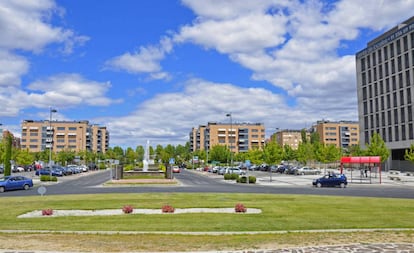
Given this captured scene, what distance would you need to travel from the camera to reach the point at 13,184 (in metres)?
36.7

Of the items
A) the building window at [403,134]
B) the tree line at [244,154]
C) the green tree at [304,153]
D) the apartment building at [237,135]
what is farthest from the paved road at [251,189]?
the apartment building at [237,135]

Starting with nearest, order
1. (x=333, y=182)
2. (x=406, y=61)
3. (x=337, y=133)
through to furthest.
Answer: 1. (x=333, y=182)
2. (x=406, y=61)
3. (x=337, y=133)

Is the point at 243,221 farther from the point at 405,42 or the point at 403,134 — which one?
the point at 405,42

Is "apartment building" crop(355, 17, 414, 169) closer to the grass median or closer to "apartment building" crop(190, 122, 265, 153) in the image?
the grass median

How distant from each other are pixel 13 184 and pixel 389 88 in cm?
6859

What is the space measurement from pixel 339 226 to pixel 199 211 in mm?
6567

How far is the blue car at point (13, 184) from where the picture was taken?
118ft

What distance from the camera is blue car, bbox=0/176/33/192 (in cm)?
3597

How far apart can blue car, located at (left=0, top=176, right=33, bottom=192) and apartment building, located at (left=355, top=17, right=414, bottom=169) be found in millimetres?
63390

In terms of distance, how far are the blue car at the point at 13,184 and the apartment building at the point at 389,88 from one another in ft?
208

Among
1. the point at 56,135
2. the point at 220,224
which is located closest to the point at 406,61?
the point at 220,224

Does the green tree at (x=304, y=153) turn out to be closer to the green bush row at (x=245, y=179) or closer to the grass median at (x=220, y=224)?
the green bush row at (x=245, y=179)

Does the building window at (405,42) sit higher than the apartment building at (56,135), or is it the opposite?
the building window at (405,42)

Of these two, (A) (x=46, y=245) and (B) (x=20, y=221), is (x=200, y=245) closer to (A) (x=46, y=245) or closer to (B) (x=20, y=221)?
(A) (x=46, y=245)
